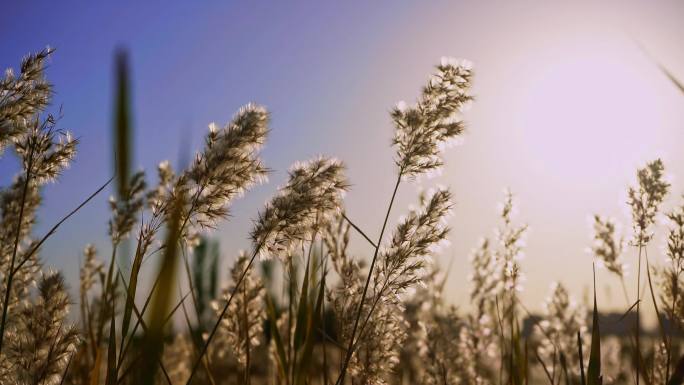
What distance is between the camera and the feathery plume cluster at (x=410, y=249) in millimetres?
2570

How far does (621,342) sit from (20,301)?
7.03m

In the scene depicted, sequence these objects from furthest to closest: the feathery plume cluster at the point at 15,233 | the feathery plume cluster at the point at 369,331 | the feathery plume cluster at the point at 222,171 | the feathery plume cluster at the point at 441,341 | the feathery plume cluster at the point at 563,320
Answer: the feathery plume cluster at the point at 563,320 → the feathery plume cluster at the point at 441,341 → the feathery plume cluster at the point at 15,233 → the feathery plume cluster at the point at 369,331 → the feathery plume cluster at the point at 222,171

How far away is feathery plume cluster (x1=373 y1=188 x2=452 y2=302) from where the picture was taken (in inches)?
101

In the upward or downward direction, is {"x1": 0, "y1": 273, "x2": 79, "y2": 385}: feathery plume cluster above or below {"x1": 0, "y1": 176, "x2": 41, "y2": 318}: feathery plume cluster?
below

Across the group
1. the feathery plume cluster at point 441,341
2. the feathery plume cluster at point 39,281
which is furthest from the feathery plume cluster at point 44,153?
the feathery plume cluster at point 441,341

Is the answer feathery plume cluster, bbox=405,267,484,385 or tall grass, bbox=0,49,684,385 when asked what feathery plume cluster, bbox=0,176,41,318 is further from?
feathery plume cluster, bbox=405,267,484,385

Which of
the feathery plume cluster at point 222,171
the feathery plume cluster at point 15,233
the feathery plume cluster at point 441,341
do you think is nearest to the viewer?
the feathery plume cluster at point 222,171

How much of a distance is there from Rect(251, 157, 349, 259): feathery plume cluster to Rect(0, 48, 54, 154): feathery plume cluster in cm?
102

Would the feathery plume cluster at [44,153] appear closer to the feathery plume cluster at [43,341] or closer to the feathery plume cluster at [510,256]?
the feathery plume cluster at [43,341]

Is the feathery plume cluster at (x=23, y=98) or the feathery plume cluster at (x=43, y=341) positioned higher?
the feathery plume cluster at (x=23, y=98)

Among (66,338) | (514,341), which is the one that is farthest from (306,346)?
(514,341)

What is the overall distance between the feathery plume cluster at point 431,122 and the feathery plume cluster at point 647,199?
50.8 inches

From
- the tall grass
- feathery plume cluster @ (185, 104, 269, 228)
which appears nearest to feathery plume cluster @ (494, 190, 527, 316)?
the tall grass

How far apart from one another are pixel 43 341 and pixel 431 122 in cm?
197
